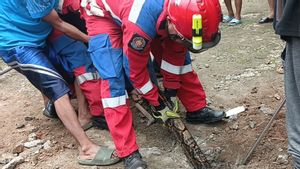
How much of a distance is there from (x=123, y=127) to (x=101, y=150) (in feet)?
1.31

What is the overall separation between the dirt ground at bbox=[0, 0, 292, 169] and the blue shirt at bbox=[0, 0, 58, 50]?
915 mm

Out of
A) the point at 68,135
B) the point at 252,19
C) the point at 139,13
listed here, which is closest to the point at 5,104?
the point at 68,135

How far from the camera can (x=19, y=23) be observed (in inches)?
140

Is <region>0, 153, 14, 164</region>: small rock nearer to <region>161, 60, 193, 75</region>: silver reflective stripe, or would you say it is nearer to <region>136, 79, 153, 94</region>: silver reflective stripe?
Answer: <region>136, 79, 153, 94</region>: silver reflective stripe

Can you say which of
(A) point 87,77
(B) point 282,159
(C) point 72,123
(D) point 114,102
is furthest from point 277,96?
(C) point 72,123

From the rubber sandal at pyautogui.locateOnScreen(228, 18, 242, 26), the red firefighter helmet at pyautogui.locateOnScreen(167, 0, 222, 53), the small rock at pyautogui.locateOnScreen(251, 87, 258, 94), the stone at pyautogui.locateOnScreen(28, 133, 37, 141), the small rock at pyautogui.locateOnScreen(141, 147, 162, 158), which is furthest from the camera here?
the rubber sandal at pyautogui.locateOnScreen(228, 18, 242, 26)

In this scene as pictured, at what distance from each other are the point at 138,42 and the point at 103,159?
109 cm

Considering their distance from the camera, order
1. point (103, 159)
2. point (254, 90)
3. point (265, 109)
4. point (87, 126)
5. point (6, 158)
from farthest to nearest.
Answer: point (254, 90) → point (87, 126) → point (265, 109) → point (6, 158) → point (103, 159)

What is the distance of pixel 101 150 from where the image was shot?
3.46m

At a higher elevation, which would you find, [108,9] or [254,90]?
[108,9]

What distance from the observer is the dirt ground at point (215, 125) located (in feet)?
10.9

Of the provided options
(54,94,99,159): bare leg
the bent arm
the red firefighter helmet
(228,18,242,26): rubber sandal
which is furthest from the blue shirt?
(228,18,242,26): rubber sandal

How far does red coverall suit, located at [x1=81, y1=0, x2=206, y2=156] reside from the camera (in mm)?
2845

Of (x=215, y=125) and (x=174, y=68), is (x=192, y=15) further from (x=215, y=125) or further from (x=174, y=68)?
(x=215, y=125)
